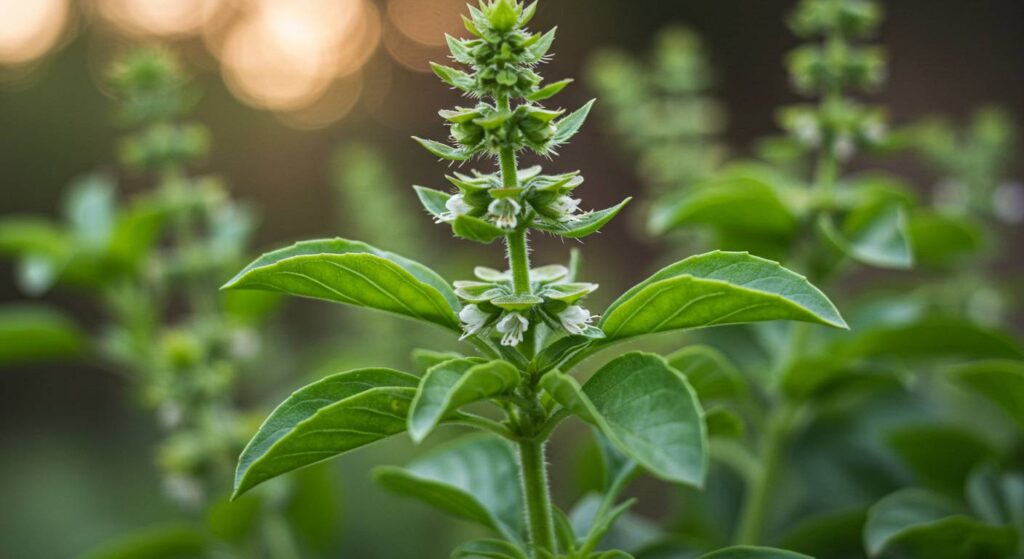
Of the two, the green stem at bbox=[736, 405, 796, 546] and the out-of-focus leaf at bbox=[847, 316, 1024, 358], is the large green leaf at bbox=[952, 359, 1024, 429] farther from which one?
the green stem at bbox=[736, 405, 796, 546]

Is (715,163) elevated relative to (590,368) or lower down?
elevated

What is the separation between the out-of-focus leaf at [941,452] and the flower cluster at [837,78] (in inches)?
15.3

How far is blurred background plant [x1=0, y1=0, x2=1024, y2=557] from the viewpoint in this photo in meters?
3.08

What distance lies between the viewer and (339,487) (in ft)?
7.36

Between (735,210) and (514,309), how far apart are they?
1.82 feet

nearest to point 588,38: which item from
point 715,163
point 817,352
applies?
point 715,163

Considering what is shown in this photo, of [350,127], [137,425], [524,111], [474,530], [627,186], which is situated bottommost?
[474,530]

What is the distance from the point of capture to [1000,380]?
107 cm

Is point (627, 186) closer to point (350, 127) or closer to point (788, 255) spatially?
point (350, 127)

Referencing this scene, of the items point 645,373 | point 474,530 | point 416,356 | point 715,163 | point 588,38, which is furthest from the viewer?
point 588,38

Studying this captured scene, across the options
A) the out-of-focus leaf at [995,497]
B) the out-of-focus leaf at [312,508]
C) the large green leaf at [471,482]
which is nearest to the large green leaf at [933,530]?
the out-of-focus leaf at [995,497]

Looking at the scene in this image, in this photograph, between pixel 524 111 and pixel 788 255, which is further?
pixel 788 255

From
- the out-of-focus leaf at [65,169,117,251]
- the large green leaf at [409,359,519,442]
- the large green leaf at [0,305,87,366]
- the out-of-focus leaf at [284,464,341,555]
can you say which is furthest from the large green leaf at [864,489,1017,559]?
the large green leaf at [0,305,87,366]

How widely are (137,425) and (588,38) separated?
2.35 meters
